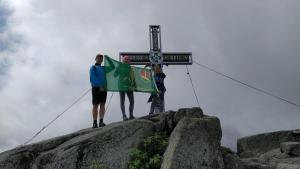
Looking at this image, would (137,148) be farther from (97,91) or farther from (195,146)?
(97,91)

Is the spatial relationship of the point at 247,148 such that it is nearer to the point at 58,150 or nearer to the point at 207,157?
the point at 207,157

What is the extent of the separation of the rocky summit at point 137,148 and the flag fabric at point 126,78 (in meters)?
1.90

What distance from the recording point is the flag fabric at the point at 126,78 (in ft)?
50.5

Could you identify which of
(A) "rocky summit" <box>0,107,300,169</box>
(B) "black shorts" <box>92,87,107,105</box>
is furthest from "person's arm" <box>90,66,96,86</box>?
(A) "rocky summit" <box>0,107,300,169</box>

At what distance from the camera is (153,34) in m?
27.2

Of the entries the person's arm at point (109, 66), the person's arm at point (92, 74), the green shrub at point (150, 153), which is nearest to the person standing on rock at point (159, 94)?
the person's arm at point (109, 66)

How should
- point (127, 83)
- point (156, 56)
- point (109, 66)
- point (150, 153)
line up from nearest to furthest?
point (150, 153)
point (109, 66)
point (127, 83)
point (156, 56)

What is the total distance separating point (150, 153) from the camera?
1258 centimetres

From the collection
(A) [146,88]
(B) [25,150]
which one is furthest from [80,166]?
(A) [146,88]

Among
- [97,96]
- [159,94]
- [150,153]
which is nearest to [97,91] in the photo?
[97,96]

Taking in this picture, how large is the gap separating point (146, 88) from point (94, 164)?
493 centimetres

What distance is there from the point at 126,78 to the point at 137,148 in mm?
3792

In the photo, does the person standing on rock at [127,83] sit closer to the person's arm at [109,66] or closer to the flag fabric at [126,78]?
the flag fabric at [126,78]

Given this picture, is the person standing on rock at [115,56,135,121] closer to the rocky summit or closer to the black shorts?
the black shorts
